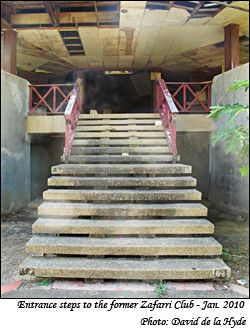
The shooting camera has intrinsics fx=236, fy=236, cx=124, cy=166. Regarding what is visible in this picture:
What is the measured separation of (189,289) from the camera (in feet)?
6.12

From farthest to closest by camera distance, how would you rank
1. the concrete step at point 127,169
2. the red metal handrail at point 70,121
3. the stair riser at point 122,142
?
the stair riser at point 122,142 < the concrete step at point 127,169 < the red metal handrail at point 70,121

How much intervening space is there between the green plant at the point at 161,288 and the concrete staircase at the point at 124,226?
0.05 m

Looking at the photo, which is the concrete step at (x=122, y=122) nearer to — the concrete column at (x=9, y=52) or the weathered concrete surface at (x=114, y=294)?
the concrete column at (x=9, y=52)

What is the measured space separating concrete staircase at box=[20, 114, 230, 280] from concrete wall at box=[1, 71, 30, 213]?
0.28 meters

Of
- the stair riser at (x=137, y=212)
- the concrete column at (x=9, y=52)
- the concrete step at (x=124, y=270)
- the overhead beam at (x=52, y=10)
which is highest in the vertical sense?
the overhead beam at (x=52, y=10)

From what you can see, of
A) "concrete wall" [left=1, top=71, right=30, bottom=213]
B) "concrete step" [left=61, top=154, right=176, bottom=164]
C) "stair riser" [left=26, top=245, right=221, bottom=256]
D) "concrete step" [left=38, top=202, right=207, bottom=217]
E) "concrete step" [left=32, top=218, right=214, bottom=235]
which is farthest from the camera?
"concrete step" [left=61, top=154, right=176, bottom=164]

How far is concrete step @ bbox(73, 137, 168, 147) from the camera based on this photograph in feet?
10.8

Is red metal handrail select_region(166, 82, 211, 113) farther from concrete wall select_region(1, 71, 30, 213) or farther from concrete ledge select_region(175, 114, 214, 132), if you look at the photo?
concrete wall select_region(1, 71, 30, 213)

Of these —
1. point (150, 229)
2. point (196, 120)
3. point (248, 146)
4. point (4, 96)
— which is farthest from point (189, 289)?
point (4, 96)

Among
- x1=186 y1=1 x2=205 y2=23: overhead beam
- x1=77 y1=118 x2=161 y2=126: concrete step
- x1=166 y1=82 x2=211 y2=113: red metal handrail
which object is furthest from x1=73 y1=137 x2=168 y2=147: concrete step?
x1=186 y1=1 x2=205 y2=23: overhead beam

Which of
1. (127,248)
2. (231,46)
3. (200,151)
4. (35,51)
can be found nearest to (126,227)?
(127,248)

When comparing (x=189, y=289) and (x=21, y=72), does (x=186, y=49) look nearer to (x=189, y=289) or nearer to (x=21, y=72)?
(x=21, y=72)

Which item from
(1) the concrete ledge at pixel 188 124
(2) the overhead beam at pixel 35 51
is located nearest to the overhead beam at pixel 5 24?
(2) the overhead beam at pixel 35 51

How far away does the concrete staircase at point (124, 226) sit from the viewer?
76.8 inches
